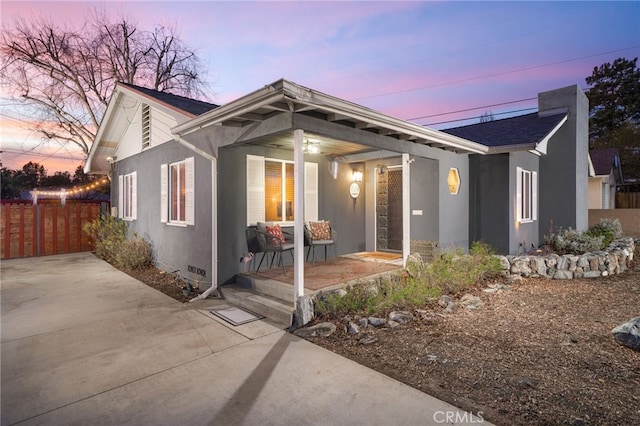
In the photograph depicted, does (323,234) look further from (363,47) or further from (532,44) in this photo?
(532,44)

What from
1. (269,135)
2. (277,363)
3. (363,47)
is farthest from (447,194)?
(363,47)

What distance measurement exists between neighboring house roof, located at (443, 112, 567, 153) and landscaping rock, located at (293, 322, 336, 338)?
5.96 m

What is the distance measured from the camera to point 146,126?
26.8 feet

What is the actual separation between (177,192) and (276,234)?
249 cm

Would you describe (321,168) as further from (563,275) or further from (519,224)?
(563,275)

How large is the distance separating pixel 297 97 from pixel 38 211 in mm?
10428

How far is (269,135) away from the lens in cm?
459

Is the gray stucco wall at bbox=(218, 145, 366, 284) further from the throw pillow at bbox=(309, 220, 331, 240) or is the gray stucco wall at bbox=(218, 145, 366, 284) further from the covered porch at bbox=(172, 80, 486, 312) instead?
the throw pillow at bbox=(309, 220, 331, 240)

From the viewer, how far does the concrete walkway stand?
7.81 ft

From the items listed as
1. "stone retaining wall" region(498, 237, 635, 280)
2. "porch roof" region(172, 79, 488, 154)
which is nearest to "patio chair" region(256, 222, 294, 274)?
"porch roof" region(172, 79, 488, 154)

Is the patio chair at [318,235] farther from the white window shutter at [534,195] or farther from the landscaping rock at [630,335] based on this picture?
the white window shutter at [534,195]

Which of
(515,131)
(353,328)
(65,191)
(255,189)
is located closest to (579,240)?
(515,131)

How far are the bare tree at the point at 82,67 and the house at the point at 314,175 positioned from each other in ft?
24.2

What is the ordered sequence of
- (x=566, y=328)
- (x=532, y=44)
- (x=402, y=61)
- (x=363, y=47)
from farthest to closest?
1. (x=402, y=61)
2. (x=363, y=47)
3. (x=532, y=44)
4. (x=566, y=328)
